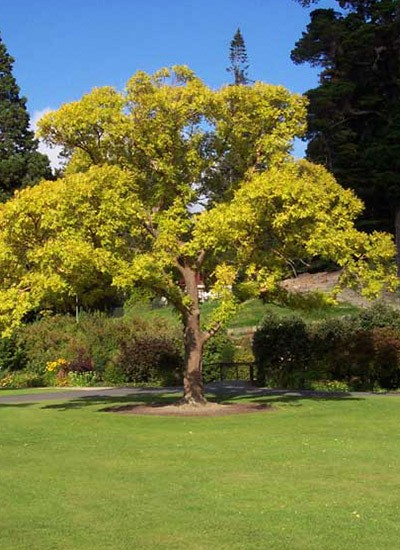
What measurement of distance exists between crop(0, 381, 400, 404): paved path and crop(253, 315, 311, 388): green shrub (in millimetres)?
789

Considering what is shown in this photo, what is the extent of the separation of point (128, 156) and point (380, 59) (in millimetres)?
29878

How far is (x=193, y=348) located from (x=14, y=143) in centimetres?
2905

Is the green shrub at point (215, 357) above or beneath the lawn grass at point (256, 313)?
beneath

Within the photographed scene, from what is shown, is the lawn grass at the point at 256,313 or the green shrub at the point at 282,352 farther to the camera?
the lawn grass at the point at 256,313

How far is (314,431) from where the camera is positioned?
13.5 metres

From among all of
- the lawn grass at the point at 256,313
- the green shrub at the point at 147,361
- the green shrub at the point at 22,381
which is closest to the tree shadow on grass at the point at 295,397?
the green shrub at the point at 147,361

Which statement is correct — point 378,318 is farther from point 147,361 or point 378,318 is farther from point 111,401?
point 111,401

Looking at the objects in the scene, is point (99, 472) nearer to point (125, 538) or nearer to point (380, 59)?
point (125, 538)

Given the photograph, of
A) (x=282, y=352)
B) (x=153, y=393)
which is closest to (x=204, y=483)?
(x=153, y=393)

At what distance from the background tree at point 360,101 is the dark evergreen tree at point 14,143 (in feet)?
50.0

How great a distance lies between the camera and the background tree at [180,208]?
15930mm

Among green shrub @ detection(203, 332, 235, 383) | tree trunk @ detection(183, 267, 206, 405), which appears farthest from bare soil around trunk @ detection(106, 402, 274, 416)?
green shrub @ detection(203, 332, 235, 383)

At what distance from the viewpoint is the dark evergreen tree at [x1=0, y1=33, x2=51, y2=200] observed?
138ft

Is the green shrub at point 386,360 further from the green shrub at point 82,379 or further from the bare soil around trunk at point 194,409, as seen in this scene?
the green shrub at point 82,379
